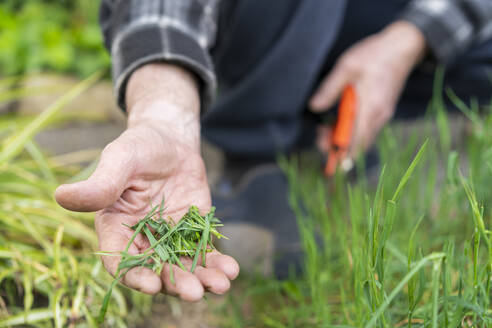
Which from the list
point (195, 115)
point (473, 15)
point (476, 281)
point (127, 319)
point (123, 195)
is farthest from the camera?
point (473, 15)

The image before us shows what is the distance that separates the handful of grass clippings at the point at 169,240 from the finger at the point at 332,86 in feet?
2.94

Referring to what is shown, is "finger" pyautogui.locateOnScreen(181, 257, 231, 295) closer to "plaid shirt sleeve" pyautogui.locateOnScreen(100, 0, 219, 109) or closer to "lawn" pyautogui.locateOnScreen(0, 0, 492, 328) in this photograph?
"lawn" pyautogui.locateOnScreen(0, 0, 492, 328)

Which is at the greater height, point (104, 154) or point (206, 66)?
point (206, 66)

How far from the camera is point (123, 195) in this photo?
0.81m

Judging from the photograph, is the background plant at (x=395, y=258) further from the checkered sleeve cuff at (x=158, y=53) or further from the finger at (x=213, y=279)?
the checkered sleeve cuff at (x=158, y=53)

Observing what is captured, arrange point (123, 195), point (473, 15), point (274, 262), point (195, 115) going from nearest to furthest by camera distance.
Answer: point (123, 195), point (195, 115), point (274, 262), point (473, 15)

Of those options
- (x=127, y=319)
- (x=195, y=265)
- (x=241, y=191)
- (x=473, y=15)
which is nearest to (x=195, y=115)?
(x=195, y=265)

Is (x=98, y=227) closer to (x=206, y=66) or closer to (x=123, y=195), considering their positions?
(x=123, y=195)

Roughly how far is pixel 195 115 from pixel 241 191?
0.71 meters

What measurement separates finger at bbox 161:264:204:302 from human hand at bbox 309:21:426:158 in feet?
3.14

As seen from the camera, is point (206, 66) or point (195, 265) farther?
point (206, 66)

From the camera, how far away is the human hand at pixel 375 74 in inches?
60.5

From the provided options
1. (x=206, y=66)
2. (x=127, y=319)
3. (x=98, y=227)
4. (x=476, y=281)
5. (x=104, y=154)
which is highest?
(x=206, y=66)

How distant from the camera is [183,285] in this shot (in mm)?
676
